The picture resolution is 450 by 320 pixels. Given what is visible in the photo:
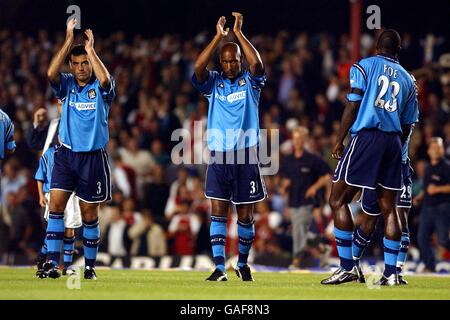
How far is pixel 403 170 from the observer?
1305 cm

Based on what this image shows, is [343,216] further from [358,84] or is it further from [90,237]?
[90,237]

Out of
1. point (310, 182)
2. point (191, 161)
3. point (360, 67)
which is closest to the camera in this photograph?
point (360, 67)

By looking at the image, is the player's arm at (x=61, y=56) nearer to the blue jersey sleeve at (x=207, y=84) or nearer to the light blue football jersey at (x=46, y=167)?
the blue jersey sleeve at (x=207, y=84)

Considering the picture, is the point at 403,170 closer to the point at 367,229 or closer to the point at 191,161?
the point at 367,229

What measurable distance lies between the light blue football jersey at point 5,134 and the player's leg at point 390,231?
497cm

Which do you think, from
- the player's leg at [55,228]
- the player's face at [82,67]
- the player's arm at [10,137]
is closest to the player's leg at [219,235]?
the player's leg at [55,228]

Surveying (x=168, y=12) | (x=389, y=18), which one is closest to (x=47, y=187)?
(x=389, y=18)

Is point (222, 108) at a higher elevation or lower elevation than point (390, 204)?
higher

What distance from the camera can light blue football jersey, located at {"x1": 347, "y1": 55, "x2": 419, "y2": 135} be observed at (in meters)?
11.7

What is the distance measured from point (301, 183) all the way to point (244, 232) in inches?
234

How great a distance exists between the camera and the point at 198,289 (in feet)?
37.6

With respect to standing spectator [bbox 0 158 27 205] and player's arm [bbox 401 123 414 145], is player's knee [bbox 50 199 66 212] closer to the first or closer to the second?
player's arm [bbox 401 123 414 145]

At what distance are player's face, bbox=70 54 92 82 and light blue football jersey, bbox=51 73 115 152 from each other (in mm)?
86
